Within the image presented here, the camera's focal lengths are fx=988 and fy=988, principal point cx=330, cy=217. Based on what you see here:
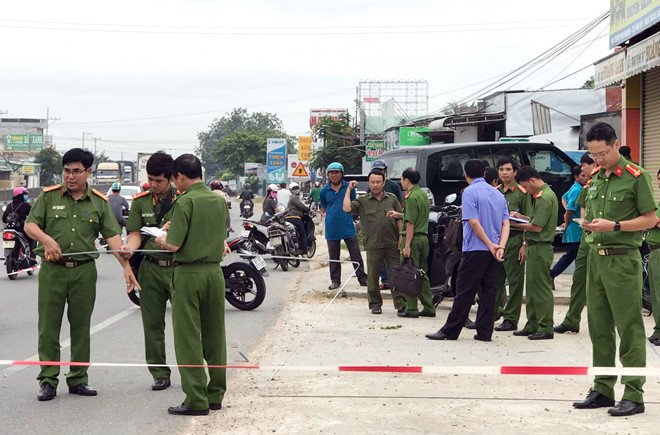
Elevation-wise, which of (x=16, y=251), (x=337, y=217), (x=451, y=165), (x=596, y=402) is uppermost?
(x=451, y=165)

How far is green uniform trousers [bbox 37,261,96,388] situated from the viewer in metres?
7.41

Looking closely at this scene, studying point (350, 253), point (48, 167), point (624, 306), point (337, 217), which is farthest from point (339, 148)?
point (48, 167)

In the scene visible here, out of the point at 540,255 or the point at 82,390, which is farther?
the point at 540,255

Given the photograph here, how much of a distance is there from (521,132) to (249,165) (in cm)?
6331

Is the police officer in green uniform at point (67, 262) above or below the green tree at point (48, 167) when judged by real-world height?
below

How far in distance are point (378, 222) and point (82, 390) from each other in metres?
5.24

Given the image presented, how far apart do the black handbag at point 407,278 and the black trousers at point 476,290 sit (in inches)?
53.7

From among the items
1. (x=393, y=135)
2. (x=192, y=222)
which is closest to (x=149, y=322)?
(x=192, y=222)

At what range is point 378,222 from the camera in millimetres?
11922

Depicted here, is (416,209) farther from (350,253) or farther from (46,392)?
(46,392)

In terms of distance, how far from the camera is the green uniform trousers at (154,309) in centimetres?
776

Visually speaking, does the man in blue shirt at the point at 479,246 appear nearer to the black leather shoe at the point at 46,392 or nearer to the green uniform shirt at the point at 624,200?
the green uniform shirt at the point at 624,200

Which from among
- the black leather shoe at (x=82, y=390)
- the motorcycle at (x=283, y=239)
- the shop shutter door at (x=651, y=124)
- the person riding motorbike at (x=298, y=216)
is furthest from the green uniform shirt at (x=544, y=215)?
the person riding motorbike at (x=298, y=216)

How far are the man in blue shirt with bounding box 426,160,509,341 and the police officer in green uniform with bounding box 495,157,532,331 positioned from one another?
31.2 inches
